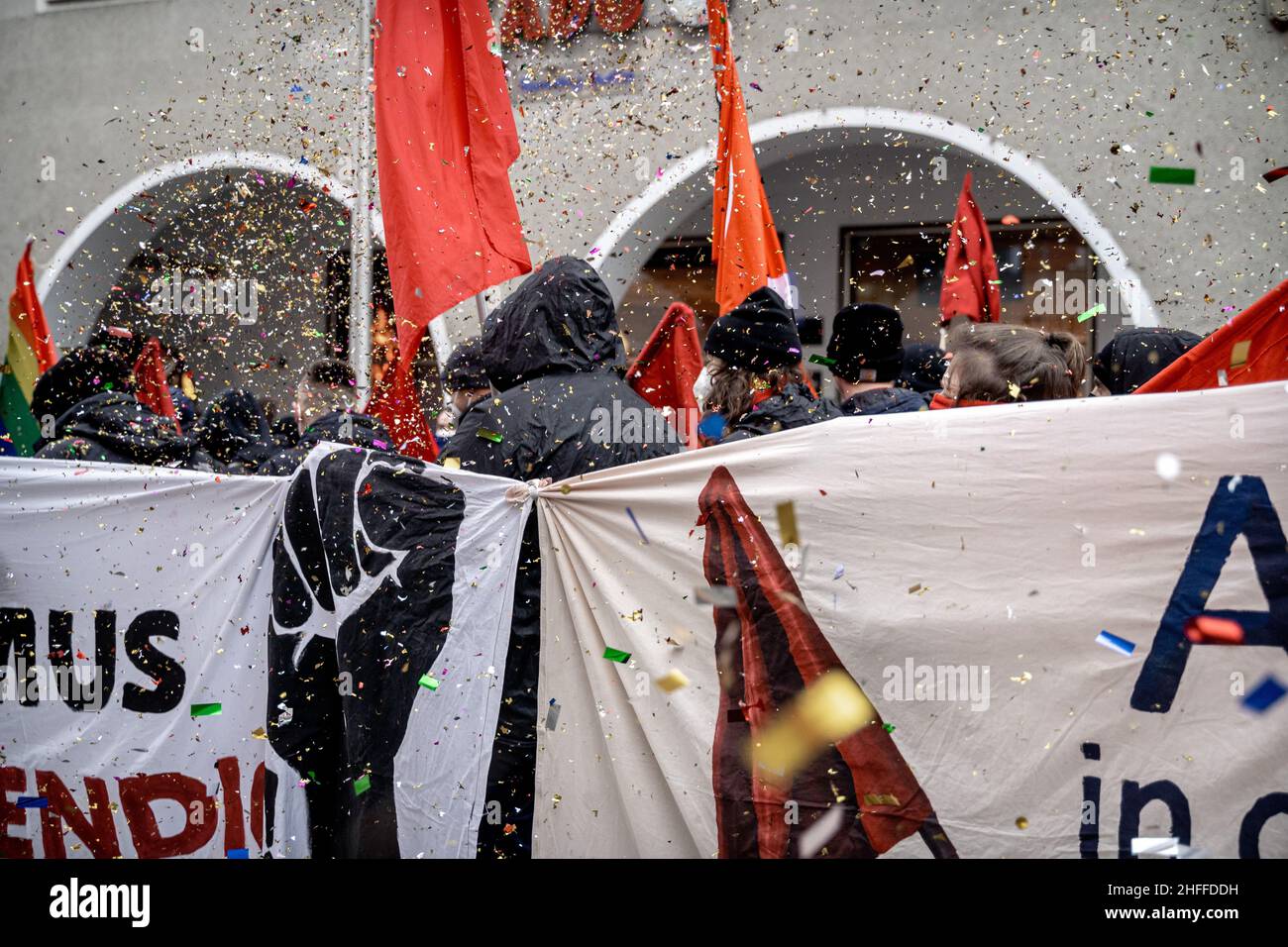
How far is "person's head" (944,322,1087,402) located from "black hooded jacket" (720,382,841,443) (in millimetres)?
533

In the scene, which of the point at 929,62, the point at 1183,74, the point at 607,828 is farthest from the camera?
the point at 929,62

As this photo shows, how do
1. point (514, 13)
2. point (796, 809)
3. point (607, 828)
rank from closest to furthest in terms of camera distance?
1. point (796, 809)
2. point (607, 828)
3. point (514, 13)

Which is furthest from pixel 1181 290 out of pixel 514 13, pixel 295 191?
pixel 295 191

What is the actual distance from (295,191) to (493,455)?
27.4 ft

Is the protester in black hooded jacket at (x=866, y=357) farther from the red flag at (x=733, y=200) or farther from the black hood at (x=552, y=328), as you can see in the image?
the black hood at (x=552, y=328)

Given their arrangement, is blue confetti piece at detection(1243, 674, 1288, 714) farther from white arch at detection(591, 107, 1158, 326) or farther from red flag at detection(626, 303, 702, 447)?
white arch at detection(591, 107, 1158, 326)

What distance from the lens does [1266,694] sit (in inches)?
92.3

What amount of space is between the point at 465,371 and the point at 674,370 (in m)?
1.04

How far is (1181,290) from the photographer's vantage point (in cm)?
722

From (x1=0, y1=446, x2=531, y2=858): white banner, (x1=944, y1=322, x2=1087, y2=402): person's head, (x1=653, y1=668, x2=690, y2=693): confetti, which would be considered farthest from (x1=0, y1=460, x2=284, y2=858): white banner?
(x1=944, y1=322, x2=1087, y2=402): person's head

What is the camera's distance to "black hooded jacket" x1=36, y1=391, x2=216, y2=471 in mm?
4078

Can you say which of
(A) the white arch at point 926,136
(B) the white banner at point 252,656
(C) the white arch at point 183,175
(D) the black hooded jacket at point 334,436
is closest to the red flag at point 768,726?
(B) the white banner at point 252,656

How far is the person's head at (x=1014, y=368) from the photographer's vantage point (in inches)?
119

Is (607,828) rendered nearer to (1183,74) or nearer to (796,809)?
(796,809)
